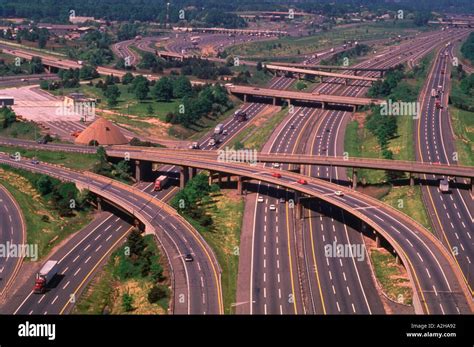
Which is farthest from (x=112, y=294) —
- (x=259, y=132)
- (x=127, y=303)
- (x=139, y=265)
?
(x=259, y=132)

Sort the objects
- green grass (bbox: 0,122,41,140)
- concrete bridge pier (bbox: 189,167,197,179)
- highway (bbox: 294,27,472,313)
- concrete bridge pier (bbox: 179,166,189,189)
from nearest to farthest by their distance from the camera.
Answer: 1. highway (bbox: 294,27,472,313)
2. concrete bridge pier (bbox: 179,166,189,189)
3. concrete bridge pier (bbox: 189,167,197,179)
4. green grass (bbox: 0,122,41,140)

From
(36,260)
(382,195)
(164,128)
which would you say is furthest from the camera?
(164,128)

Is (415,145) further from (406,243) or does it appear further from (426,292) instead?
(426,292)

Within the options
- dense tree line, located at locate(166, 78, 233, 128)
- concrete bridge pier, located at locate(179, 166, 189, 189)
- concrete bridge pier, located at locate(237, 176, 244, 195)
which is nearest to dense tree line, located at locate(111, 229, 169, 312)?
concrete bridge pier, located at locate(237, 176, 244, 195)

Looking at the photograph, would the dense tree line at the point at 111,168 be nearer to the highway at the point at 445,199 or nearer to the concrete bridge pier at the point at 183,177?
the concrete bridge pier at the point at 183,177

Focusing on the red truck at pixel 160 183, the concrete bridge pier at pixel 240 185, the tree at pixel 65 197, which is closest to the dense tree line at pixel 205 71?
the red truck at pixel 160 183

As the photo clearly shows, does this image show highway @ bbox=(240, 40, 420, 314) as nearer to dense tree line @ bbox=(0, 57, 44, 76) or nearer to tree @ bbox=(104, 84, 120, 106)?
tree @ bbox=(104, 84, 120, 106)
